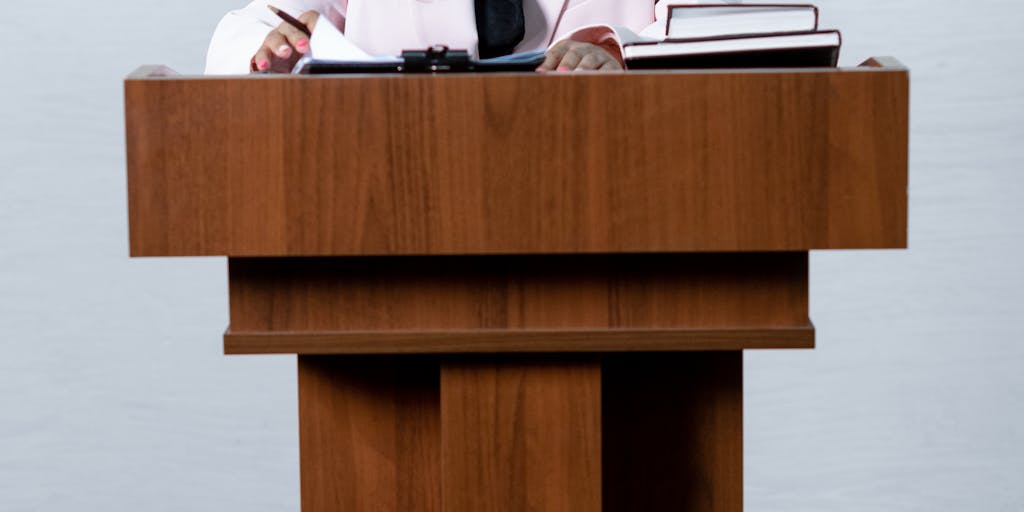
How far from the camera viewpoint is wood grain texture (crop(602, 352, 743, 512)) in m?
1.87

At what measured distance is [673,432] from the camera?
189 cm

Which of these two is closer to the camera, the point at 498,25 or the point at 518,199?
the point at 518,199

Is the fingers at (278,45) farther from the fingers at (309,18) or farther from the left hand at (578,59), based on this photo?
the left hand at (578,59)

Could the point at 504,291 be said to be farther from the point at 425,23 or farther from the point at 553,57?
the point at 425,23

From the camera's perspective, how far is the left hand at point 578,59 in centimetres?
171

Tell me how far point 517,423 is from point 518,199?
23 centimetres

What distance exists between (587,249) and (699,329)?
138 mm

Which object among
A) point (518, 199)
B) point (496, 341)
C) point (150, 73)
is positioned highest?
point (150, 73)

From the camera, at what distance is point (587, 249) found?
5.04 feet

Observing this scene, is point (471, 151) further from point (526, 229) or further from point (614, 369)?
point (614, 369)

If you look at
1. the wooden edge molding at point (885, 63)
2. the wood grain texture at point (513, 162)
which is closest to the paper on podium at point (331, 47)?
the wood grain texture at point (513, 162)

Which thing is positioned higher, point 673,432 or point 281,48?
point 281,48

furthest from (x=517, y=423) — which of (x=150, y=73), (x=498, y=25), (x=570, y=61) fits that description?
(x=498, y=25)

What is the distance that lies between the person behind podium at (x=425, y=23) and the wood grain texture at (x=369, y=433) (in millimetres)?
325
